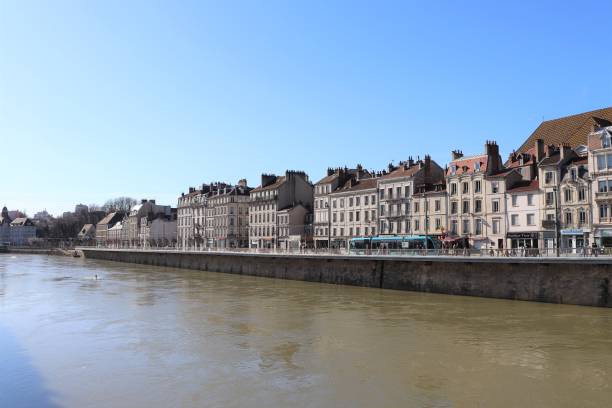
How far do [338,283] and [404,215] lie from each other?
16167 mm

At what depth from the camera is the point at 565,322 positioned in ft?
86.8

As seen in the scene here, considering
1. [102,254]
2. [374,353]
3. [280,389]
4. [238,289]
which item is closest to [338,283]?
[238,289]

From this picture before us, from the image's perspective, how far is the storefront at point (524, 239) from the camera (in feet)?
153

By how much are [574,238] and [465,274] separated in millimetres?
12144

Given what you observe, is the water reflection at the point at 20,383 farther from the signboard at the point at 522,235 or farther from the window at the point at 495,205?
the window at the point at 495,205

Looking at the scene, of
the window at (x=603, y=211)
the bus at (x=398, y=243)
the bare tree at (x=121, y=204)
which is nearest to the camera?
the window at (x=603, y=211)

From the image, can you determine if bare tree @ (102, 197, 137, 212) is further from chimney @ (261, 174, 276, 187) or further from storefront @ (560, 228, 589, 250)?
storefront @ (560, 228, 589, 250)

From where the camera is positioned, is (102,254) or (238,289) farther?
(102,254)

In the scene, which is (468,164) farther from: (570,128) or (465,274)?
(465,274)

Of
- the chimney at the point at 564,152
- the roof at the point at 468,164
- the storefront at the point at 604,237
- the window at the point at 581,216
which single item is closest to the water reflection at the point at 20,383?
the storefront at the point at 604,237

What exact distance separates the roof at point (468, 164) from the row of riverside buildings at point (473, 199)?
0.34 feet

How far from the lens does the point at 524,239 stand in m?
47.5

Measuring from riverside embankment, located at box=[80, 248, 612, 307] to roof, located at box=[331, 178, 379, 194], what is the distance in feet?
54.9

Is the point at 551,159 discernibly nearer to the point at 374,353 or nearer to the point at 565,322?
the point at 565,322
